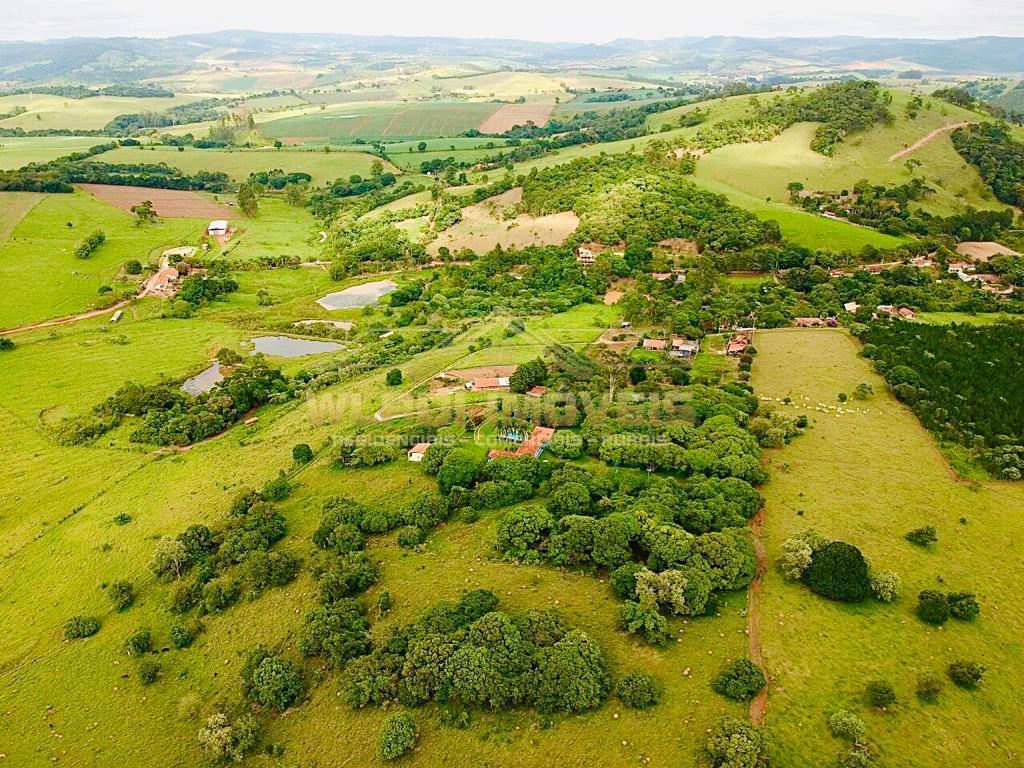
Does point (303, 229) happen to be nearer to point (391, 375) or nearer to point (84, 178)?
point (84, 178)

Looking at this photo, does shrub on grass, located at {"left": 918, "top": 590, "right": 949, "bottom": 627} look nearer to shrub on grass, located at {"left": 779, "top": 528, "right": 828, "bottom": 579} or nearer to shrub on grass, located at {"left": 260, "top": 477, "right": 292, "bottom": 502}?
shrub on grass, located at {"left": 779, "top": 528, "right": 828, "bottom": 579}

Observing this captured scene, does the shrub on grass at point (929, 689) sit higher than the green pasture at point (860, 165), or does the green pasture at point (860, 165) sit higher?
the green pasture at point (860, 165)

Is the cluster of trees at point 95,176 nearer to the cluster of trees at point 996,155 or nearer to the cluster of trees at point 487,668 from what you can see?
the cluster of trees at point 487,668

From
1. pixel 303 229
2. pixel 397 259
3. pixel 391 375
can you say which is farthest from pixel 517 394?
pixel 303 229

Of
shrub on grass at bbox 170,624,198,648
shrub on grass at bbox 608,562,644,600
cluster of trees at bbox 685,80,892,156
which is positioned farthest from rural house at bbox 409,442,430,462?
cluster of trees at bbox 685,80,892,156

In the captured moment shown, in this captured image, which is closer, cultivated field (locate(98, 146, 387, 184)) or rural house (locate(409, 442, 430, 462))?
rural house (locate(409, 442, 430, 462))

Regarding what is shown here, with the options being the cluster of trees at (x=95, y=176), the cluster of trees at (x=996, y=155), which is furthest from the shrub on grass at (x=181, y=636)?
the cluster of trees at (x=996, y=155)
